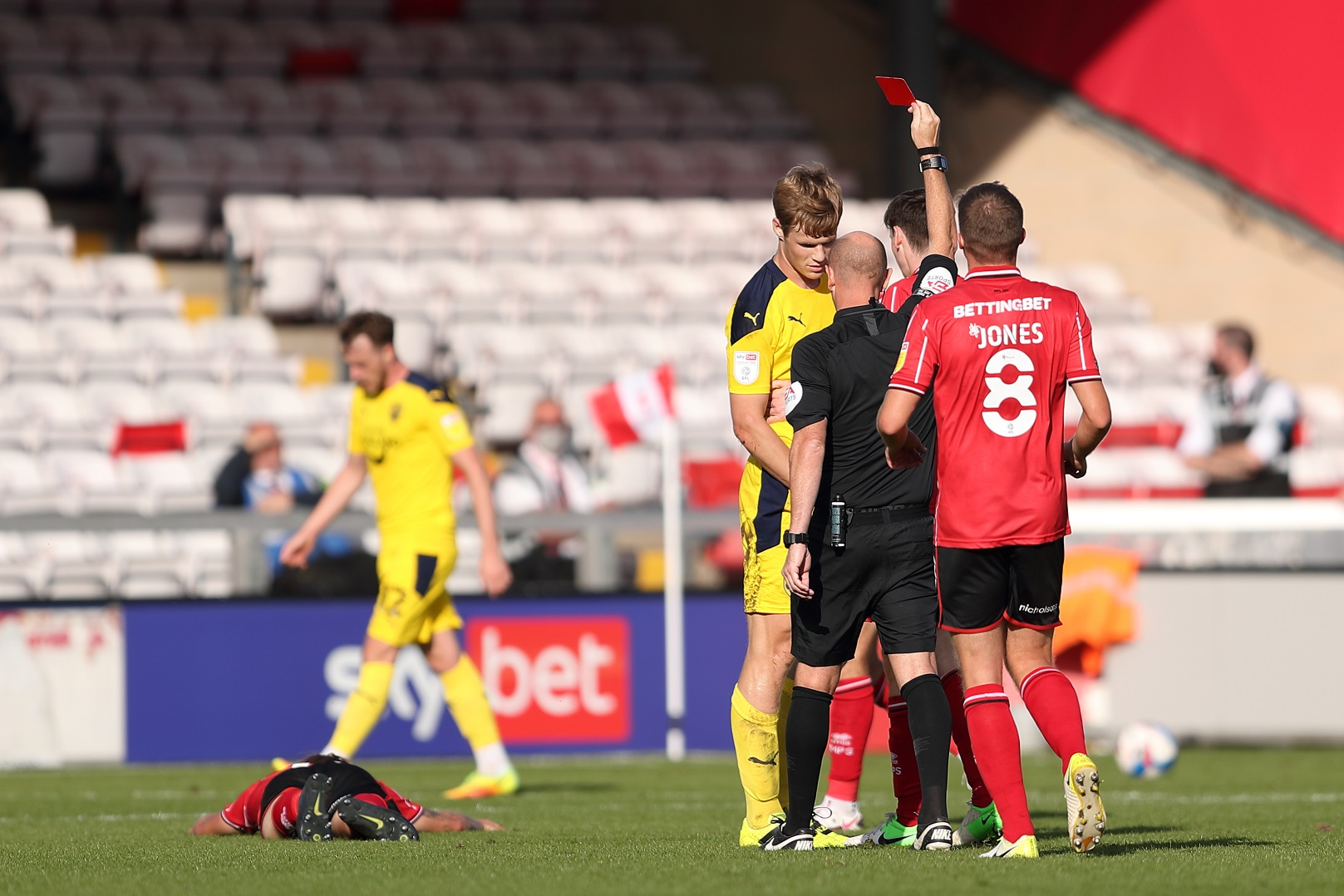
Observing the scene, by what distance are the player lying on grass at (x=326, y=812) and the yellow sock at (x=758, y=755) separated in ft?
4.27

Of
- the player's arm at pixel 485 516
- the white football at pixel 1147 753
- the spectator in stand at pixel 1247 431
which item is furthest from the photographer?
the spectator in stand at pixel 1247 431

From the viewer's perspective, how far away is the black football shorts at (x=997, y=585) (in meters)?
5.95

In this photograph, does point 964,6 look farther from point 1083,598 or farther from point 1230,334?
point 1083,598

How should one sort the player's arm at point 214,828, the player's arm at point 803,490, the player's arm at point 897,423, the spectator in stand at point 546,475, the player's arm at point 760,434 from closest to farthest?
1. the player's arm at point 897,423
2. the player's arm at point 803,490
3. the player's arm at point 760,434
4. the player's arm at point 214,828
5. the spectator in stand at point 546,475

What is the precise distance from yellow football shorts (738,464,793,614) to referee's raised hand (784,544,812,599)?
49cm

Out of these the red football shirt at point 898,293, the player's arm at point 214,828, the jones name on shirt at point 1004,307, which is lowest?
the player's arm at point 214,828

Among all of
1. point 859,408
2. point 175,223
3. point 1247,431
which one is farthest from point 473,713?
point 175,223

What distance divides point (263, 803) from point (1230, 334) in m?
7.96

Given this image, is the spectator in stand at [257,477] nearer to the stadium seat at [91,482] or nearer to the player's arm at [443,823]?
the stadium seat at [91,482]

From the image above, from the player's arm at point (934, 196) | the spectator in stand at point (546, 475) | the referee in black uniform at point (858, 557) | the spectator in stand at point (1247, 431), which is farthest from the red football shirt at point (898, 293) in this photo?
the spectator in stand at point (1247, 431)

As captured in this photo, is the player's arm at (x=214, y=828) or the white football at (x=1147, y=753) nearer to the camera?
the player's arm at (x=214, y=828)

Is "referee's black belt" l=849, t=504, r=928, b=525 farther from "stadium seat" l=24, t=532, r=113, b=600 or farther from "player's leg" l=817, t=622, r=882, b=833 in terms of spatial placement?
"stadium seat" l=24, t=532, r=113, b=600

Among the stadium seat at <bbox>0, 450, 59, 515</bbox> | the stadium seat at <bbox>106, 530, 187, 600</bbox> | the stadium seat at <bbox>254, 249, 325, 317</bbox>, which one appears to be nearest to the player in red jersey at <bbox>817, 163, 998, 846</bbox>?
the stadium seat at <bbox>106, 530, 187, 600</bbox>

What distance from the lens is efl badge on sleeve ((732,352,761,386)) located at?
6.54 metres
